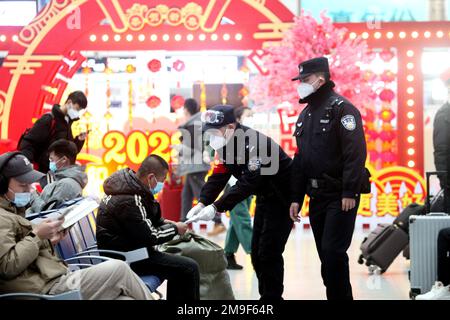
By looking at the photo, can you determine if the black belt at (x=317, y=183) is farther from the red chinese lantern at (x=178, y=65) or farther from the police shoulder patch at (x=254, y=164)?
the red chinese lantern at (x=178, y=65)

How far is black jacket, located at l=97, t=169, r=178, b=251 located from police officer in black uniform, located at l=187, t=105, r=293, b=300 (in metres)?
0.52

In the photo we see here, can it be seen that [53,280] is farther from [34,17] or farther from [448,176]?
[34,17]

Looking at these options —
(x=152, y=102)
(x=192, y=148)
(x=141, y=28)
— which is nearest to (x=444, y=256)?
(x=192, y=148)

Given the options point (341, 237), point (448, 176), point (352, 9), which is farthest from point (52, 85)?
point (341, 237)

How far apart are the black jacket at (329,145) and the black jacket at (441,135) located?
217 centimetres

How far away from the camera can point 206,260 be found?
586 centimetres

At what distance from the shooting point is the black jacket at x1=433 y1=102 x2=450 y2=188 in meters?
7.24

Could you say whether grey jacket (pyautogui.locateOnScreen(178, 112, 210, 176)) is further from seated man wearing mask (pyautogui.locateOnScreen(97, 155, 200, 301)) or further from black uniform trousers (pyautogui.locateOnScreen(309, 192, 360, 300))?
black uniform trousers (pyautogui.locateOnScreen(309, 192, 360, 300))

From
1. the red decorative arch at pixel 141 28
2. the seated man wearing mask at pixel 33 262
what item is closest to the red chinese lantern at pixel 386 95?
the red decorative arch at pixel 141 28

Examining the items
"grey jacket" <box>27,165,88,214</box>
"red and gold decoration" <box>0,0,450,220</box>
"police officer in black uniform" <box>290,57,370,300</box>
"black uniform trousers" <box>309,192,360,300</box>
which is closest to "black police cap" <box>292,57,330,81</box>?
"police officer in black uniform" <box>290,57,370,300</box>

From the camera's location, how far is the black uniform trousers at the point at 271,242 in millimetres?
5570
